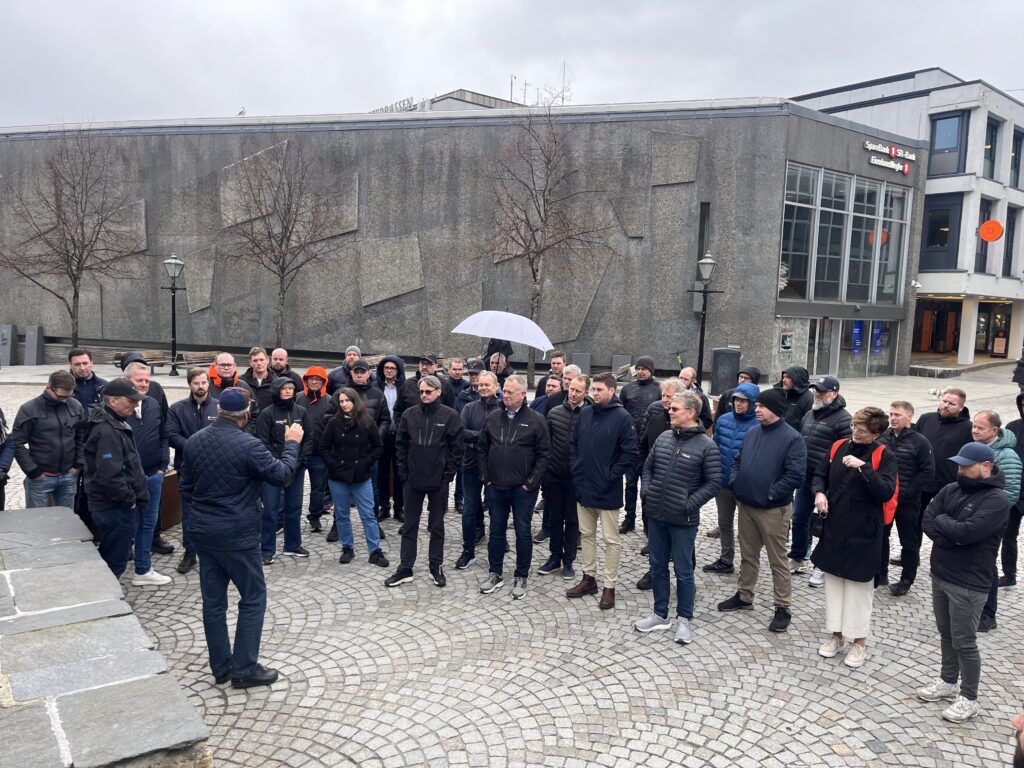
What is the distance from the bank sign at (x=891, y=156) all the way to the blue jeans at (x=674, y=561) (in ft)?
81.2

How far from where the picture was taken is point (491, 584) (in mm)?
6473

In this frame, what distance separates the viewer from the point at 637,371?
28.2 feet

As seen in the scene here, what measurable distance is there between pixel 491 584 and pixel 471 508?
0.96 meters

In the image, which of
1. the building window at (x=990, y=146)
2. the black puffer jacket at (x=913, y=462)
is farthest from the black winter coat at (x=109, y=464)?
the building window at (x=990, y=146)

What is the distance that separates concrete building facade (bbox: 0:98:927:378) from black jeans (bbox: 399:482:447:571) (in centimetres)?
1792

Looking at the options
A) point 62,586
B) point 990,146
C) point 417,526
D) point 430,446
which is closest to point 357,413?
point 430,446

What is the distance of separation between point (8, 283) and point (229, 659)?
31.1m

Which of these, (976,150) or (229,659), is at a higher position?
(976,150)

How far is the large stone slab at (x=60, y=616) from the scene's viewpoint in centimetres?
398

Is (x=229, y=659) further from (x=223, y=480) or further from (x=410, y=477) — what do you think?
(x=410, y=477)

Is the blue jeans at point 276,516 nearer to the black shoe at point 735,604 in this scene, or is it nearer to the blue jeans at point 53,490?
the blue jeans at point 53,490

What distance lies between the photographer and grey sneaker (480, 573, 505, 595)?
640cm

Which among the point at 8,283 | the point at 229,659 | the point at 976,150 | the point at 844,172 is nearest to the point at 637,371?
the point at 229,659

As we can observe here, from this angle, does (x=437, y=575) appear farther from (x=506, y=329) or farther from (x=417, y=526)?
(x=506, y=329)
